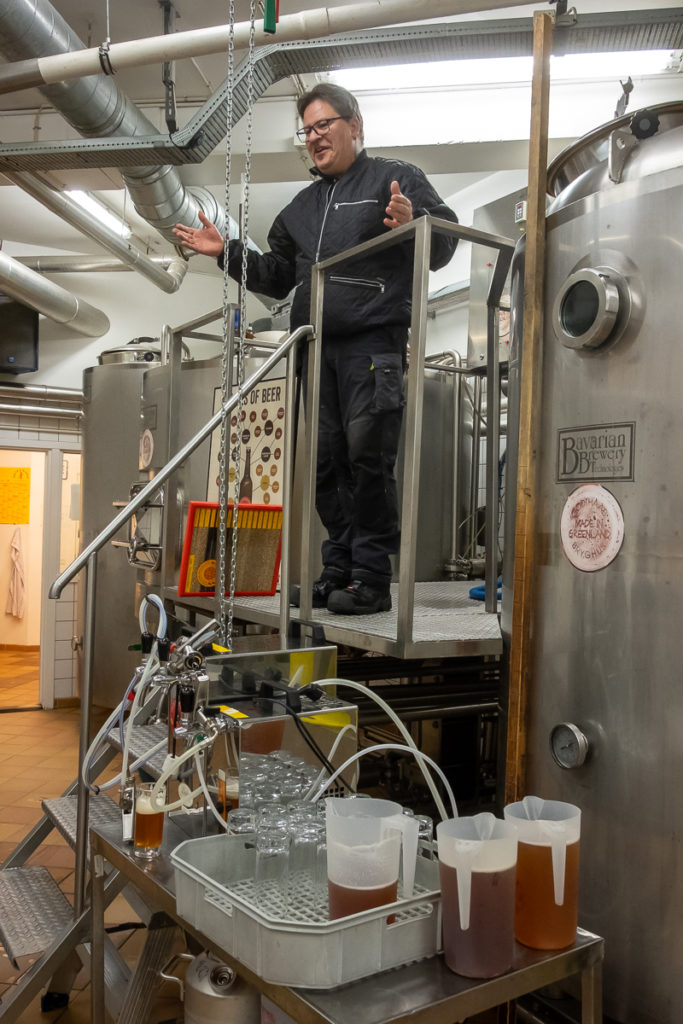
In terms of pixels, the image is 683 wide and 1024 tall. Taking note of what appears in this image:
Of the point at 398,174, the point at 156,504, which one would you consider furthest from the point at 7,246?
the point at 398,174

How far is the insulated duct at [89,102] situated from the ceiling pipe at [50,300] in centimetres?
125

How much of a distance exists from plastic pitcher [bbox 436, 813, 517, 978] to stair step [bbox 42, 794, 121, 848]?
57.1 inches

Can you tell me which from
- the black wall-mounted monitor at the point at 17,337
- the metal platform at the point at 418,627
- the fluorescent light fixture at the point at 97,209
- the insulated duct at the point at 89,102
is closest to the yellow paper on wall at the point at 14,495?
the black wall-mounted monitor at the point at 17,337

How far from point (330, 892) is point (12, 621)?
824 centimetres

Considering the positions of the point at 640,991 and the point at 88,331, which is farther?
the point at 88,331

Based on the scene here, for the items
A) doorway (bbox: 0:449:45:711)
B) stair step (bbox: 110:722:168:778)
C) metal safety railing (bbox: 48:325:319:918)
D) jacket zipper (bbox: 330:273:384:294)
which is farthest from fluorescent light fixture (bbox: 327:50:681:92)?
doorway (bbox: 0:449:45:711)

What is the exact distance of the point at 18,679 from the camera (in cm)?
724

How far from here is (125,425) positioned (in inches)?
214

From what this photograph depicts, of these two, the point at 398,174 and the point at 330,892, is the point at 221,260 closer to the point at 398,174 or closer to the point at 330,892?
the point at 398,174

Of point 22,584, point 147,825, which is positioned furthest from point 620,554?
point 22,584

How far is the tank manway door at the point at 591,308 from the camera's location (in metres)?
1.51

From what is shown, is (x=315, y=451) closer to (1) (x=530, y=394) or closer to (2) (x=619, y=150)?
(1) (x=530, y=394)

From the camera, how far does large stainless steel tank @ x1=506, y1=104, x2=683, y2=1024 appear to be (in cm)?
145

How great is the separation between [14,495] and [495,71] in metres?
5.50
